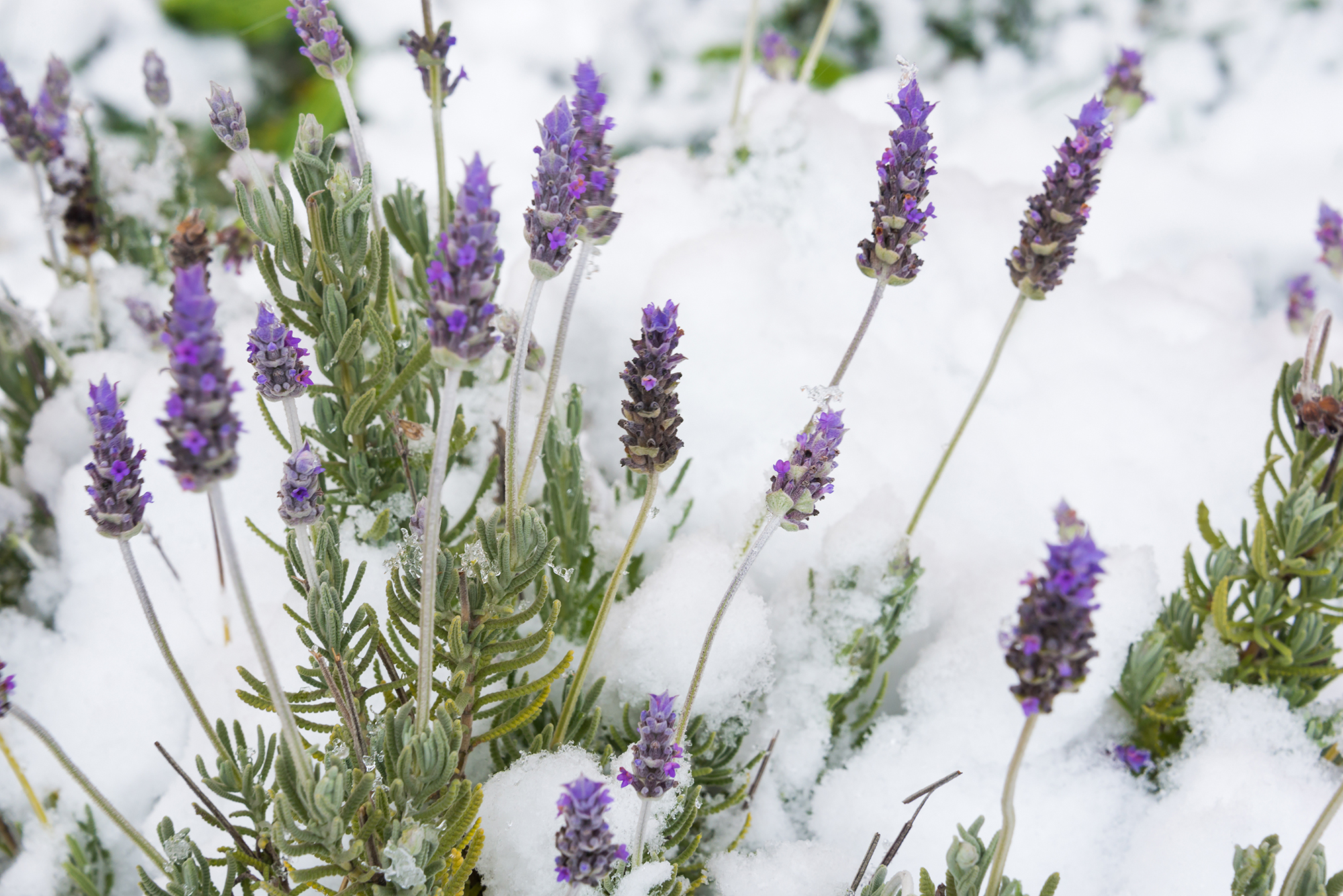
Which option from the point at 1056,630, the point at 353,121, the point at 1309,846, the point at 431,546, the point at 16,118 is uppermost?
the point at 16,118

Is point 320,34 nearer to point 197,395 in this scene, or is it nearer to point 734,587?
point 197,395

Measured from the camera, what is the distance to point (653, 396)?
29.8 inches

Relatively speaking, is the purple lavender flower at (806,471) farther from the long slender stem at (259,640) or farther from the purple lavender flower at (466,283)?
the long slender stem at (259,640)

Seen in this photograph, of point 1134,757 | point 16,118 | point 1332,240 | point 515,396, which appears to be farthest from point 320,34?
point 1332,240

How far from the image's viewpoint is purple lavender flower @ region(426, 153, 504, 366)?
0.53 meters

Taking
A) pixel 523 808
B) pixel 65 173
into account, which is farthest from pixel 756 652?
pixel 65 173

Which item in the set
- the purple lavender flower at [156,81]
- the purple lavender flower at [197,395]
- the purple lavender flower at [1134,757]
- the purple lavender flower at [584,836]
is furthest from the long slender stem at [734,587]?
the purple lavender flower at [156,81]

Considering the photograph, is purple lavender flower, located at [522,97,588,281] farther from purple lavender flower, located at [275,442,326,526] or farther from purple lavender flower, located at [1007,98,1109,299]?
purple lavender flower, located at [1007,98,1109,299]

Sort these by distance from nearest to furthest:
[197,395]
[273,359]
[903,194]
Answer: [197,395] < [273,359] < [903,194]

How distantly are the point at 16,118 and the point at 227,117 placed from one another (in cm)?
64

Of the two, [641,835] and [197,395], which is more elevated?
[197,395]

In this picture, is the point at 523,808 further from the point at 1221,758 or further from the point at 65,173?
the point at 65,173

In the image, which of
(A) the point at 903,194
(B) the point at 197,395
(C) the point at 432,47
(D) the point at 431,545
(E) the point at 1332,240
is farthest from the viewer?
(E) the point at 1332,240

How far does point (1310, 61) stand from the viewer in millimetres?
2299
